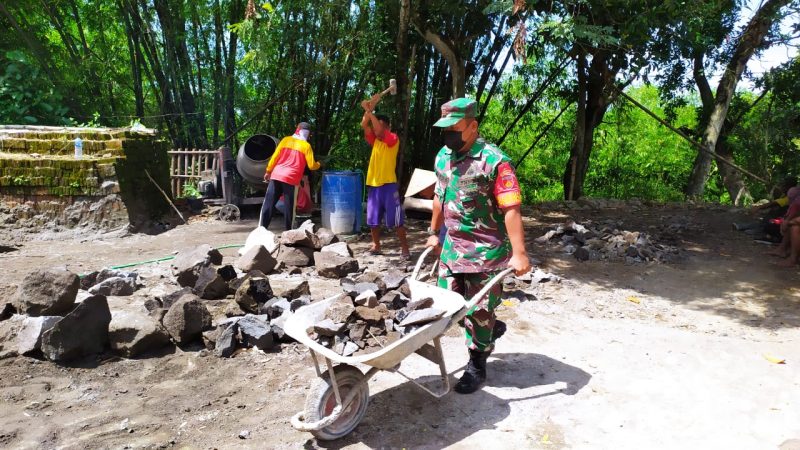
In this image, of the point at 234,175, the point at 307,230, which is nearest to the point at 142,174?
the point at 234,175

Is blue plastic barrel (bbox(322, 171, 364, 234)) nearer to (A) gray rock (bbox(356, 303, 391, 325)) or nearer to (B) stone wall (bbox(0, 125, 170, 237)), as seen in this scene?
(B) stone wall (bbox(0, 125, 170, 237))

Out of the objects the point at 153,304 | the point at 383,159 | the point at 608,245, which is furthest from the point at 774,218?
the point at 153,304

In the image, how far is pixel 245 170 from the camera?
984 centimetres

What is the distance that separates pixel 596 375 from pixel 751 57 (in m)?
9.39

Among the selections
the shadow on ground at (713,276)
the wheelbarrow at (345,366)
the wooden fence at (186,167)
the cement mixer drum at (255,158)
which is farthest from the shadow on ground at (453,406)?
the wooden fence at (186,167)

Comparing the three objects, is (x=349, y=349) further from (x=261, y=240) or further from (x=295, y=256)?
(x=261, y=240)

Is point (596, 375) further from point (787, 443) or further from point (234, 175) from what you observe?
point (234, 175)

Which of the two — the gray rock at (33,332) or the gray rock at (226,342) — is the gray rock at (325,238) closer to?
the gray rock at (226,342)

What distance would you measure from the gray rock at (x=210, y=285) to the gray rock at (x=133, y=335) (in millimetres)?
979

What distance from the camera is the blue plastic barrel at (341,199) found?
8.33m

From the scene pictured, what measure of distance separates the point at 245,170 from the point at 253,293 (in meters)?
5.20

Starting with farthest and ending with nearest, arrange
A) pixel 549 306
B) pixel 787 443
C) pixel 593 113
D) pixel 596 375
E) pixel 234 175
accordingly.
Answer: pixel 593 113, pixel 234 175, pixel 549 306, pixel 596 375, pixel 787 443

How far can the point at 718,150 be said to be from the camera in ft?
42.7

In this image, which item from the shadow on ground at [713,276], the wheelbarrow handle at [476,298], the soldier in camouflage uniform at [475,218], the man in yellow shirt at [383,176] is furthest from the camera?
the man in yellow shirt at [383,176]
